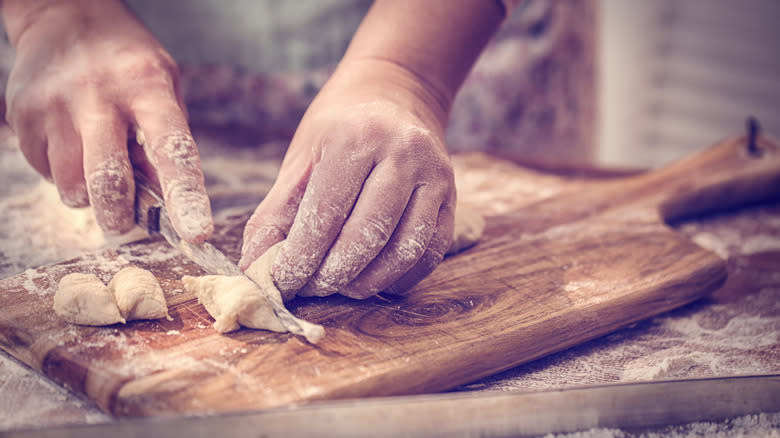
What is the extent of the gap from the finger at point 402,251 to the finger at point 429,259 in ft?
0.10

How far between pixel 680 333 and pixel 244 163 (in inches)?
60.6

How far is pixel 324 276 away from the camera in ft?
3.59

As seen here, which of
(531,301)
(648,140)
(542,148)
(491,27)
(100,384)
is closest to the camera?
(100,384)

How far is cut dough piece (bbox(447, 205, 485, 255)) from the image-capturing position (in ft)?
4.71

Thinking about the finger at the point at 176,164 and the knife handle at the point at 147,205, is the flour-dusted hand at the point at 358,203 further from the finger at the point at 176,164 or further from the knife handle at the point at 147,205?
Answer: the knife handle at the point at 147,205

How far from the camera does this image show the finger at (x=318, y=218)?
1077mm

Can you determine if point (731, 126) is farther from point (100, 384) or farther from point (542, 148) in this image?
point (100, 384)

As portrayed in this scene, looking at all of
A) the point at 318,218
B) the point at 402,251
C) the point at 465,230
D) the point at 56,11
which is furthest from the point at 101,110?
the point at 465,230

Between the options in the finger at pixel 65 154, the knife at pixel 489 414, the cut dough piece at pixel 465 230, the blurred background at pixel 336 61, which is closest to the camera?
the knife at pixel 489 414

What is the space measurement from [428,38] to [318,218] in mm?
672

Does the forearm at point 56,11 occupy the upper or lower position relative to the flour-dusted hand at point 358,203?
upper

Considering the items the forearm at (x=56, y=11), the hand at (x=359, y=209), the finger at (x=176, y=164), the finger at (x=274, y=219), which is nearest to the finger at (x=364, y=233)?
the hand at (x=359, y=209)

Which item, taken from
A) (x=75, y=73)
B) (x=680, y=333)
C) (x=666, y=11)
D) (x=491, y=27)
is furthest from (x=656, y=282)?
(x=666, y=11)

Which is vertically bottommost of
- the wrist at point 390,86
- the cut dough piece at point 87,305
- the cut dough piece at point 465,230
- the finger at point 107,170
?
the cut dough piece at point 87,305
